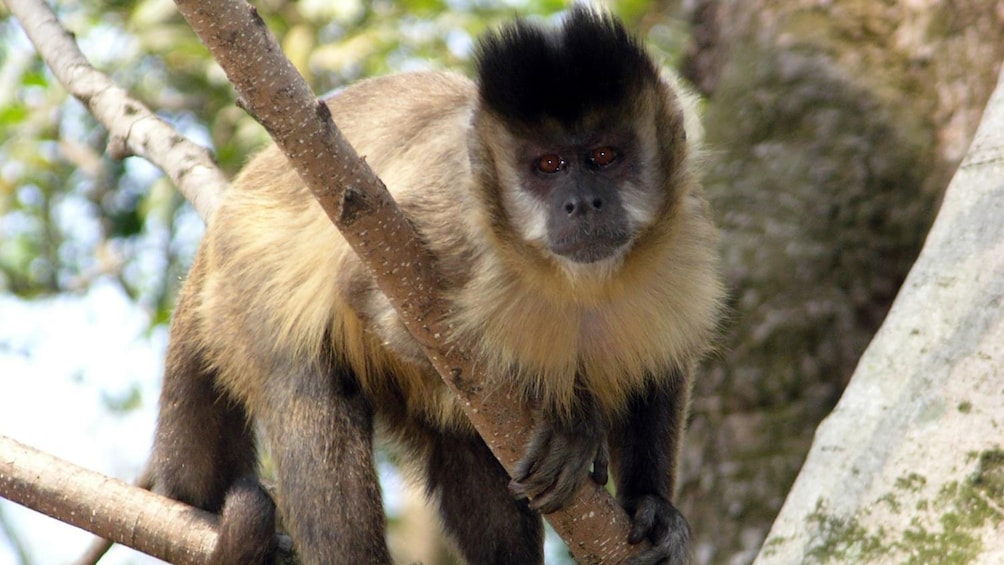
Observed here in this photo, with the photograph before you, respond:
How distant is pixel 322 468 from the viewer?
160 inches

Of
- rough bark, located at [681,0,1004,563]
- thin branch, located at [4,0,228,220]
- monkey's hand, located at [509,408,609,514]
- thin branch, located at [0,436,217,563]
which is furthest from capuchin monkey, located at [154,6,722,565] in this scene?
rough bark, located at [681,0,1004,563]

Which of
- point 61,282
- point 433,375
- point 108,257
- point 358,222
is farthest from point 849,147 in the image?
point 61,282

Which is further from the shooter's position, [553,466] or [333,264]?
[333,264]

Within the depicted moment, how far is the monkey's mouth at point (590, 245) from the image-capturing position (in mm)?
3734

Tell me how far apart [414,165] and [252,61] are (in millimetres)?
1443

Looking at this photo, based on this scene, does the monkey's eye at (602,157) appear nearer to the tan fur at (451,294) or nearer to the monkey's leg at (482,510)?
the tan fur at (451,294)

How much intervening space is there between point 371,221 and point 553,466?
997mm

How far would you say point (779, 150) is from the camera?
641 centimetres

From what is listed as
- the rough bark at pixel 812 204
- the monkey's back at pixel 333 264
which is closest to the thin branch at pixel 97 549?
the monkey's back at pixel 333 264

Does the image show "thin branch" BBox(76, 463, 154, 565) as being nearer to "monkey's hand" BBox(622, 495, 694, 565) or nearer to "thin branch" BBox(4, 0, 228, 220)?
"thin branch" BBox(4, 0, 228, 220)

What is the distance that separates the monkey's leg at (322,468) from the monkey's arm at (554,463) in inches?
26.8

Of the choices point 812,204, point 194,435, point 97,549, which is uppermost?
point 194,435

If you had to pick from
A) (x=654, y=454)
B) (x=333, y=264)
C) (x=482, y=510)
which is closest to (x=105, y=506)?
(x=333, y=264)

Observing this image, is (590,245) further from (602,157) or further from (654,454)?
(654,454)
